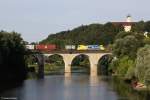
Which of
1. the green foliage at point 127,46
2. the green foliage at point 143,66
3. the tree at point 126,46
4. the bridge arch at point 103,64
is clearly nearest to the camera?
the green foliage at point 143,66

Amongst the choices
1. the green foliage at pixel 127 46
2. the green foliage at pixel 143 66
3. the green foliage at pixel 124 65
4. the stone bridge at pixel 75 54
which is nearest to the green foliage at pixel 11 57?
the green foliage at pixel 124 65

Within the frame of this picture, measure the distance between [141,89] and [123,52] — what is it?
1453 inches

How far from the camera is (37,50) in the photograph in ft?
450

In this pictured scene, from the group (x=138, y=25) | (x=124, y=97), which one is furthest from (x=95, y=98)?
Answer: (x=138, y=25)

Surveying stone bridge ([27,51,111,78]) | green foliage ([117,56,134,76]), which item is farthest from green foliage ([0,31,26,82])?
stone bridge ([27,51,111,78])

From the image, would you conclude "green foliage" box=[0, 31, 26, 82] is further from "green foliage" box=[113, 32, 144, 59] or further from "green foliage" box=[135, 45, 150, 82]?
"green foliage" box=[135, 45, 150, 82]

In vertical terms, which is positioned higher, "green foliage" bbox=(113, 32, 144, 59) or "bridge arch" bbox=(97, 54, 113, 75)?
"green foliage" bbox=(113, 32, 144, 59)

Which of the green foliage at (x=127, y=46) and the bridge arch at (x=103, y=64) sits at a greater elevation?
the green foliage at (x=127, y=46)

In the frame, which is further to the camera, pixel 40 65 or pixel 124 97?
pixel 40 65

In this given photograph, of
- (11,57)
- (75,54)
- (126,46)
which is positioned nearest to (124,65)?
(126,46)

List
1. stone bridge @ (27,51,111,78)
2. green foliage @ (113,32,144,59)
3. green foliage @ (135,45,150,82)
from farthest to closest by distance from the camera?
stone bridge @ (27,51,111,78) < green foliage @ (113,32,144,59) < green foliage @ (135,45,150,82)

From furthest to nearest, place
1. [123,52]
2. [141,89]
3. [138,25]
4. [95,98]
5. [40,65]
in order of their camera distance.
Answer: [138,25] < [40,65] < [123,52] < [141,89] < [95,98]

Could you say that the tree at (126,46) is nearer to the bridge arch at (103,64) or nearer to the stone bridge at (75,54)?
the stone bridge at (75,54)

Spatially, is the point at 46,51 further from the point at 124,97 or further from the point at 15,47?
the point at 124,97
